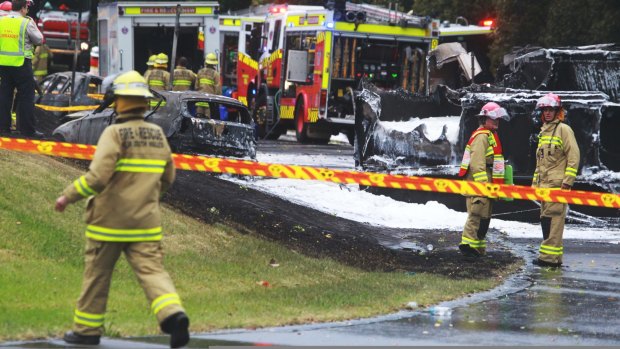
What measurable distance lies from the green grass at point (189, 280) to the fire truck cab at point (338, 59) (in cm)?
1384

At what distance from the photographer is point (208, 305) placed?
9.84 meters

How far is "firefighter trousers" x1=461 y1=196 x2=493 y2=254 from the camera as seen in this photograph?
1412cm

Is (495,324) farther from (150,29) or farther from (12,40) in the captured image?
→ (150,29)

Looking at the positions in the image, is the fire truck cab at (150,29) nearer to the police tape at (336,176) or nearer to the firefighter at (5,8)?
the firefighter at (5,8)

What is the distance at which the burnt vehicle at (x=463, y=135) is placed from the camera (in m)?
16.9

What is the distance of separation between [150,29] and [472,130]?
15.6 meters

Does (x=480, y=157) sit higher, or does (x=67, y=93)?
(x=480, y=157)

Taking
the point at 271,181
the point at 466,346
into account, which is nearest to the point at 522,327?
the point at 466,346

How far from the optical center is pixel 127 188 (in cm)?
→ 792

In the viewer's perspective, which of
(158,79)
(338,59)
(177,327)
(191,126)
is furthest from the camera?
(338,59)

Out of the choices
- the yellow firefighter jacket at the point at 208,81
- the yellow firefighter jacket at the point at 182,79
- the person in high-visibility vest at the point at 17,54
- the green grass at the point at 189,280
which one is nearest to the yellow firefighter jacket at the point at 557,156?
the green grass at the point at 189,280

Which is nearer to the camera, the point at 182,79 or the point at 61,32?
the point at 182,79

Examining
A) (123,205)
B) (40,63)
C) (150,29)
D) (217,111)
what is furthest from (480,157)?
(150,29)

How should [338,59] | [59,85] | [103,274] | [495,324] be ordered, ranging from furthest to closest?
1. [338,59]
2. [59,85]
3. [495,324]
4. [103,274]
